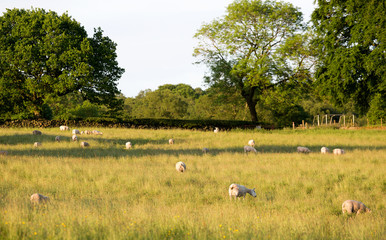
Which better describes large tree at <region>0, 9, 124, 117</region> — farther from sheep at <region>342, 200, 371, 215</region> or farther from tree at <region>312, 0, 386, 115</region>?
sheep at <region>342, 200, 371, 215</region>

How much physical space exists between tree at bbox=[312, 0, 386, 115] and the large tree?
887 inches

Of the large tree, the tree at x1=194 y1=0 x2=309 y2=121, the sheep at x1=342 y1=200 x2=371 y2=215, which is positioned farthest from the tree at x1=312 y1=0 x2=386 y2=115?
the sheep at x1=342 y1=200 x2=371 y2=215

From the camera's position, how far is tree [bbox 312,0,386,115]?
29.9m

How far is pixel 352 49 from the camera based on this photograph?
3109cm

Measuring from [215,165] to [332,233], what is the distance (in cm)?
851

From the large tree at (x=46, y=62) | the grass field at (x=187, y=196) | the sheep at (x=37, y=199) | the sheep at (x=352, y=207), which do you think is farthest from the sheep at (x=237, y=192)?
the large tree at (x=46, y=62)

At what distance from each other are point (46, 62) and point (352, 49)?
29218mm

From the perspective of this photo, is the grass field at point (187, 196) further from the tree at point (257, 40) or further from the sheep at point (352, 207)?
the tree at point (257, 40)

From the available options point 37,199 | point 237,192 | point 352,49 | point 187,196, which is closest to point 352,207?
point 237,192

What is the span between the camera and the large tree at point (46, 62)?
34.6 m

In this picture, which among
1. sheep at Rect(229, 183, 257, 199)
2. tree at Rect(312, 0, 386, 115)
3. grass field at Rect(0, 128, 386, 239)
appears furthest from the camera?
tree at Rect(312, 0, 386, 115)

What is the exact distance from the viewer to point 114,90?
126 ft

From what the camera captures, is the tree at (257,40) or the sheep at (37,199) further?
the tree at (257,40)

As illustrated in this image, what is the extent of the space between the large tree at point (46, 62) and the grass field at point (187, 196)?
1706 cm
